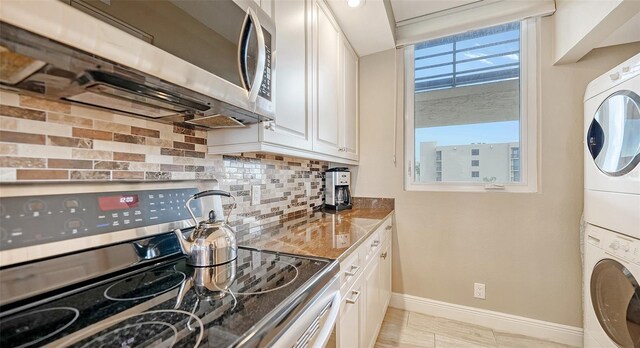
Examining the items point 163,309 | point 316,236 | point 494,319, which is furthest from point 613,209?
point 163,309

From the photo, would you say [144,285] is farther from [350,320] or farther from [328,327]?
[350,320]

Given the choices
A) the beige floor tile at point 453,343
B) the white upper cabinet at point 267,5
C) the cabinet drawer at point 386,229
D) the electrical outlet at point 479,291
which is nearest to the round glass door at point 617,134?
the electrical outlet at point 479,291

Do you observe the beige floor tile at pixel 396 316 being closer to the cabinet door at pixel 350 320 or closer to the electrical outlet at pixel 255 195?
the cabinet door at pixel 350 320

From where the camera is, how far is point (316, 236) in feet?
4.33

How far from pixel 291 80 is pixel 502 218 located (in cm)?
190

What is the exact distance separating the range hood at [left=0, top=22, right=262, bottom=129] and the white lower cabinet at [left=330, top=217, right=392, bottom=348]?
0.81 m

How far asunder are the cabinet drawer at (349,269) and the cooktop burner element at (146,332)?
0.63 meters

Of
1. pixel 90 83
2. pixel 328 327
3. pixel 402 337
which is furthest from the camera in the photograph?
pixel 402 337

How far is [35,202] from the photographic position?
0.65 meters

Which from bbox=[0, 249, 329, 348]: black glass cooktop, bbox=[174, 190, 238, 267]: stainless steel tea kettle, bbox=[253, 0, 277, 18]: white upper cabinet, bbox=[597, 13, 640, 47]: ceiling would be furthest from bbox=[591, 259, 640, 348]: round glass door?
bbox=[253, 0, 277, 18]: white upper cabinet

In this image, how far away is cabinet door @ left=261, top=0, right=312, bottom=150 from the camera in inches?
45.6

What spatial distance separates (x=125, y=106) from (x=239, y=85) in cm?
35

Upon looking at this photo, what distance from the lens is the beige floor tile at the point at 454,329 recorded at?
6.17 feet

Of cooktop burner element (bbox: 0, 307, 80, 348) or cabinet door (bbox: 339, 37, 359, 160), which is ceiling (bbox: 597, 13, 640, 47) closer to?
cabinet door (bbox: 339, 37, 359, 160)
